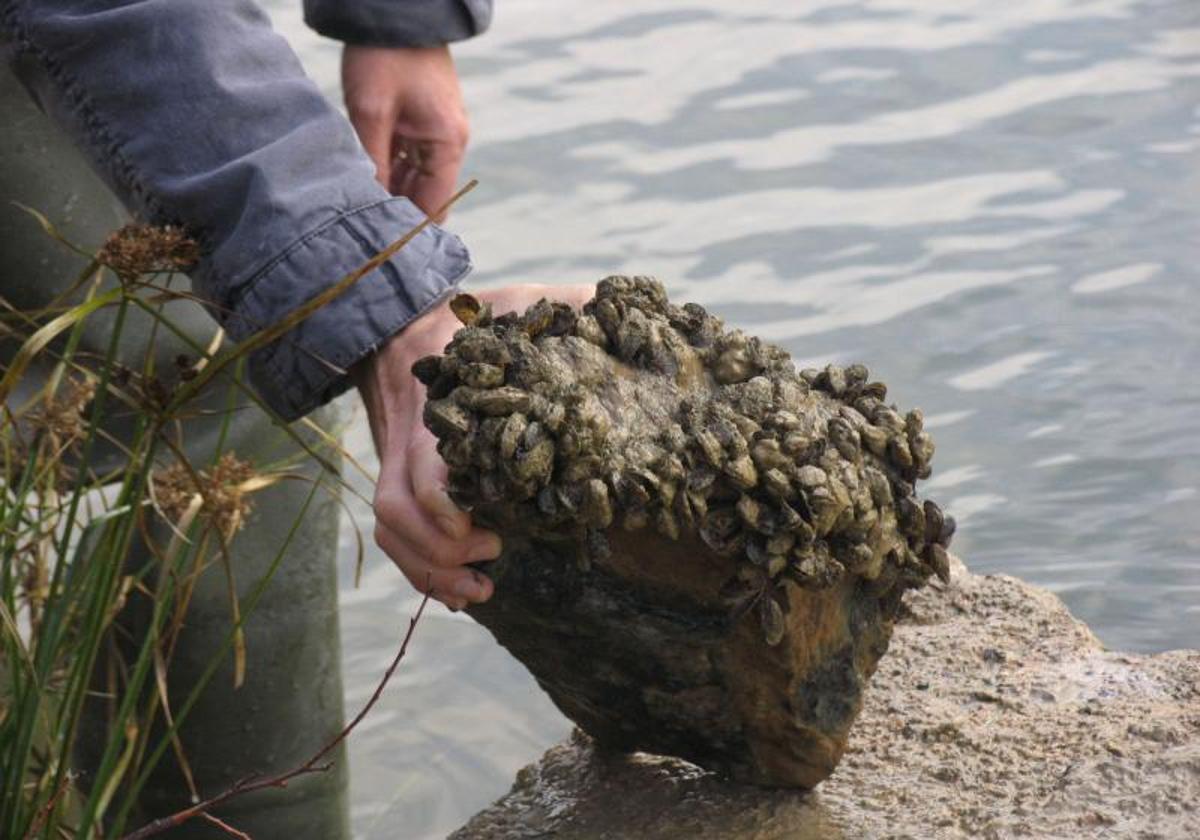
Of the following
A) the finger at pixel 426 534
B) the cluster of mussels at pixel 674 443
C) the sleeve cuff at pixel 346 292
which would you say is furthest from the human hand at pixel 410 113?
the finger at pixel 426 534

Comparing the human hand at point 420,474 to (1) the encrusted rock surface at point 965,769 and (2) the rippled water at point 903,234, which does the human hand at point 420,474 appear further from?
(2) the rippled water at point 903,234

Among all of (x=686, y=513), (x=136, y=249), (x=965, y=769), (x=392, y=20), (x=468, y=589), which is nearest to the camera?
(x=136, y=249)

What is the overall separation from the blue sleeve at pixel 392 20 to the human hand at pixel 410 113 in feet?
0.08

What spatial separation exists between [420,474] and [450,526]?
0.30 ft

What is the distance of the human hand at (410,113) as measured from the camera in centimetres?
380

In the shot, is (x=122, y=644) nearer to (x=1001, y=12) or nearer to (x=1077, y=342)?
(x=1077, y=342)

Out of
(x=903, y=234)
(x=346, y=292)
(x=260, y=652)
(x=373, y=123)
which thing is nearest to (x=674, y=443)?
(x=346, y=292)

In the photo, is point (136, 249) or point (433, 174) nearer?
point (136, 249)

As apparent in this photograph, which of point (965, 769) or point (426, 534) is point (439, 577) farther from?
point (965, 769)

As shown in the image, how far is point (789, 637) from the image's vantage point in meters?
2.73

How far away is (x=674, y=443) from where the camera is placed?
2.58 m

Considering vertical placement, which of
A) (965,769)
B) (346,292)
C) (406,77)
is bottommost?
(965,769)

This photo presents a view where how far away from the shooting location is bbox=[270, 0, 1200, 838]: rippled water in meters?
4.83

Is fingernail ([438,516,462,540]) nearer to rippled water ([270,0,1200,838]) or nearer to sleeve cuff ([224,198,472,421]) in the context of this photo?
sleeve cuff ([224,198,472,421])
